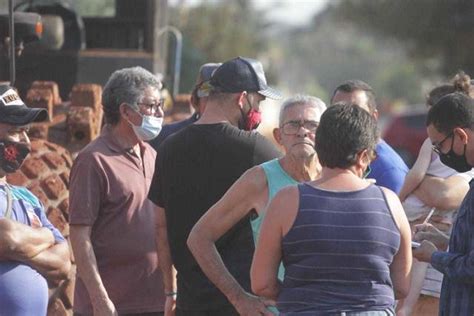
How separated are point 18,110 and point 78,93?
2.74 m

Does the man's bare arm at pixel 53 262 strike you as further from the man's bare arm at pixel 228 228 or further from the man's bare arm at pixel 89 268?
the man's bare arm at pixel 228 228

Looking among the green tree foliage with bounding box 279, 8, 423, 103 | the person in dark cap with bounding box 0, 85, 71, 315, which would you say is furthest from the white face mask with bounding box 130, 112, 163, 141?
the green tree foliage with bounding box 279, 8, 423, 103

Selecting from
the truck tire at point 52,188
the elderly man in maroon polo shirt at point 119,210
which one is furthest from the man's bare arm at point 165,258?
the truck tire at point 52,188

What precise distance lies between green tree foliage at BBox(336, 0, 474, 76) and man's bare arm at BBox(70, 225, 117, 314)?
22.2 metres

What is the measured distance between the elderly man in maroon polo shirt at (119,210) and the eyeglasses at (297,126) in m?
0.93

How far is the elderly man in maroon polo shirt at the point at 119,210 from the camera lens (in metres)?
6.06

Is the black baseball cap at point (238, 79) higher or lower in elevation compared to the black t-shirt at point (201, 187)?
higher

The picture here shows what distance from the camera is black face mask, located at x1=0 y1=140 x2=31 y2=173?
5418 millimetres

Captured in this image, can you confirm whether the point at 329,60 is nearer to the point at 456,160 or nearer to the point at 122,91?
the point at 122,91

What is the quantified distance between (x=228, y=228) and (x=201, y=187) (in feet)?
1.51

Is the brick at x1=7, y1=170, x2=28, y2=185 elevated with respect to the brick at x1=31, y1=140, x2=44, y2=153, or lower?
lower

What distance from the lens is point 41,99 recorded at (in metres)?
8.23

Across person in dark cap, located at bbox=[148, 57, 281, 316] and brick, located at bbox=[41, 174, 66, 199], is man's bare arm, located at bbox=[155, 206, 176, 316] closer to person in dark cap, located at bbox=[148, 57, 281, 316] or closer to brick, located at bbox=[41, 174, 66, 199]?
person in dark cap, located at bbox=[148, 57, 281, 316]

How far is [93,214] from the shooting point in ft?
19.9
